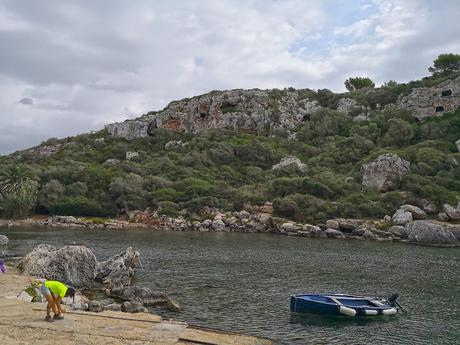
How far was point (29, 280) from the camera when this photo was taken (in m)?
31.1

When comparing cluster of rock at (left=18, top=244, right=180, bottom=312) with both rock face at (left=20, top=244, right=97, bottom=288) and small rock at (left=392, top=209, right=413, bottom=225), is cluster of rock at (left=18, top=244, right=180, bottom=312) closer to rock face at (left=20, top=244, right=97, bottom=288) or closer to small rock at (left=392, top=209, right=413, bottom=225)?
rock face at (left=20, top=244, right=97, bottom=288)

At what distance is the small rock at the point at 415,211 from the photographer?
7250 cm

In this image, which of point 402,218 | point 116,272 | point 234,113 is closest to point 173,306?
point 116,272

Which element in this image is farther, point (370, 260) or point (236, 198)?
point (236, 198)

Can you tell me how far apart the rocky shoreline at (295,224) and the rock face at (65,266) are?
4195 centimetres

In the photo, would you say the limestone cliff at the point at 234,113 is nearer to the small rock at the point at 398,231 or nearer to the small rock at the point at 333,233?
the small rock at the point at 333,233

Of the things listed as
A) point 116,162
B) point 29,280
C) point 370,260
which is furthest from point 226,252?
point 116,162

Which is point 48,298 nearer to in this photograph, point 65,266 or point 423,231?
point 65,266

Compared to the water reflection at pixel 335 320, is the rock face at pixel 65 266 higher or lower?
higher

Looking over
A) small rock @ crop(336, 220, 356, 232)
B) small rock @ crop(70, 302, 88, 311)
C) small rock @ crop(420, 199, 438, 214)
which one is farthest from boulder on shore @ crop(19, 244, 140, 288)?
small rock @ crop(420, 199, 438, 214)

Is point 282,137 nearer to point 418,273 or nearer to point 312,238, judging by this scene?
point 312,238

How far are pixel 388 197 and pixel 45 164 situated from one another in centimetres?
8002

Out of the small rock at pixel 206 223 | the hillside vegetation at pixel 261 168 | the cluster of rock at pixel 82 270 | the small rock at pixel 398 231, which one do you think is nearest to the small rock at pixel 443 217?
the hillside vegetation at pixel 261 168

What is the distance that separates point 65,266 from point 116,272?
3.84m
